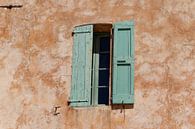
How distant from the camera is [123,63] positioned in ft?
34.2

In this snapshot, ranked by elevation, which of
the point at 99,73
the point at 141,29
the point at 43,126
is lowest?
the point at 43,126

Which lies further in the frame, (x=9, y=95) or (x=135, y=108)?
(x=9, y=95)

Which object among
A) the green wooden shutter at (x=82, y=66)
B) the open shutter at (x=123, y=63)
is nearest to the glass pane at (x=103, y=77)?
the green wooden shutter at (x=82, y=66)

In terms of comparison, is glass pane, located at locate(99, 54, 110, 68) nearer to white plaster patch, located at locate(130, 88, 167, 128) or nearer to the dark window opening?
the dark window opening

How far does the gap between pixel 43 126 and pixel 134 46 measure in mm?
2142

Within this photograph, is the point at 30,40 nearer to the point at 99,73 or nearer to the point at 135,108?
the point at 99,73

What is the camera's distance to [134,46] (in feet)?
34.5

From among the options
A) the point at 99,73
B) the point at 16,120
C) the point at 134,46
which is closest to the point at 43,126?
the point at 16,120

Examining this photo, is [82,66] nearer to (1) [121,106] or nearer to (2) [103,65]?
(2) [103,65]

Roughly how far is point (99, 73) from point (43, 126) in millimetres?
1396

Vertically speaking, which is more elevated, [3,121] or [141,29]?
[141,29]

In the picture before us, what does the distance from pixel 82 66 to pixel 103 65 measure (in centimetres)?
45

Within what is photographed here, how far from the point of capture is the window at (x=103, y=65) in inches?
406

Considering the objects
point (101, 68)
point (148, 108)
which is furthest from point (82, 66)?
point (148, 108)
